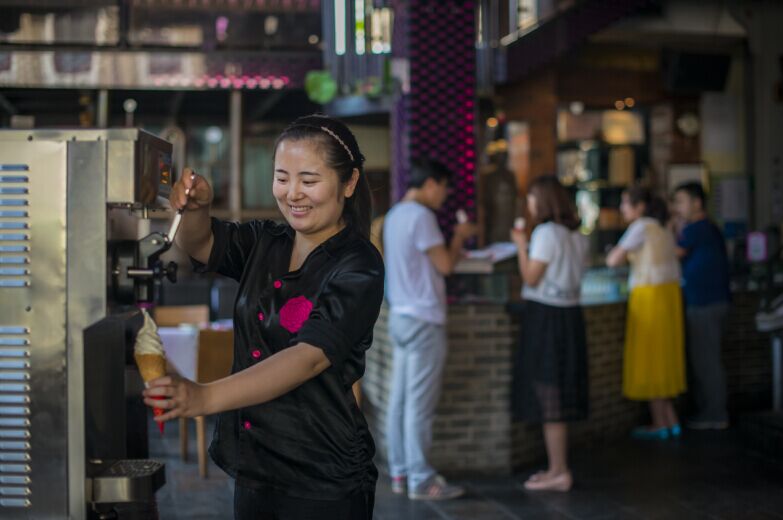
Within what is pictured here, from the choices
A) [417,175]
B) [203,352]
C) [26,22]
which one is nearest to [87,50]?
[26,22]

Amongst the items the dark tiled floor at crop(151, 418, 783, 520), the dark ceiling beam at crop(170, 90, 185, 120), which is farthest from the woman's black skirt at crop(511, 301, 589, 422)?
the dark ceiling beam at crop(170, 90, 185, 120)

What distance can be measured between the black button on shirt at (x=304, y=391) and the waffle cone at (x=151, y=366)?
304mm

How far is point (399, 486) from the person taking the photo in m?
5.70

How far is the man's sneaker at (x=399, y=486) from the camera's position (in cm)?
569

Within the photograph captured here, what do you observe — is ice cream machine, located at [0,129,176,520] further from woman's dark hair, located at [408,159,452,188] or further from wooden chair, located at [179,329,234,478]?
wooden chair, located at [179,329,234,478]

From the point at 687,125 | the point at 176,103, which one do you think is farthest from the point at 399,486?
the point at 687,125

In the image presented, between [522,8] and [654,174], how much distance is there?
3177mm

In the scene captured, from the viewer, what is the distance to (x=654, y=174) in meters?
13.1

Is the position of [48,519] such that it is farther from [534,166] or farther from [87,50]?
[534,166]

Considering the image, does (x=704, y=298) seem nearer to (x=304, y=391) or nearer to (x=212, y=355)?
(x=212, y=355)

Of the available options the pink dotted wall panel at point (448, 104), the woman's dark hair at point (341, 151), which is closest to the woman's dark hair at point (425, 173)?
the pink dotted wall panel at point (448, 104)

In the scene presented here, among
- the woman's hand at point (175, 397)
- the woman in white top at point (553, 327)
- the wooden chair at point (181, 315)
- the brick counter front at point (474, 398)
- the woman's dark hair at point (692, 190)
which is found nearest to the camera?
the woman's hand at point (175, 397)

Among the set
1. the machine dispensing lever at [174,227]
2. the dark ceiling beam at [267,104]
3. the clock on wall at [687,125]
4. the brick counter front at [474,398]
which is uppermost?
the dark ceiling beam at [267,104]

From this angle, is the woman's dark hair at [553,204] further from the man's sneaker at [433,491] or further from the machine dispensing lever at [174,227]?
the machine dispensing lever at [174,227]
